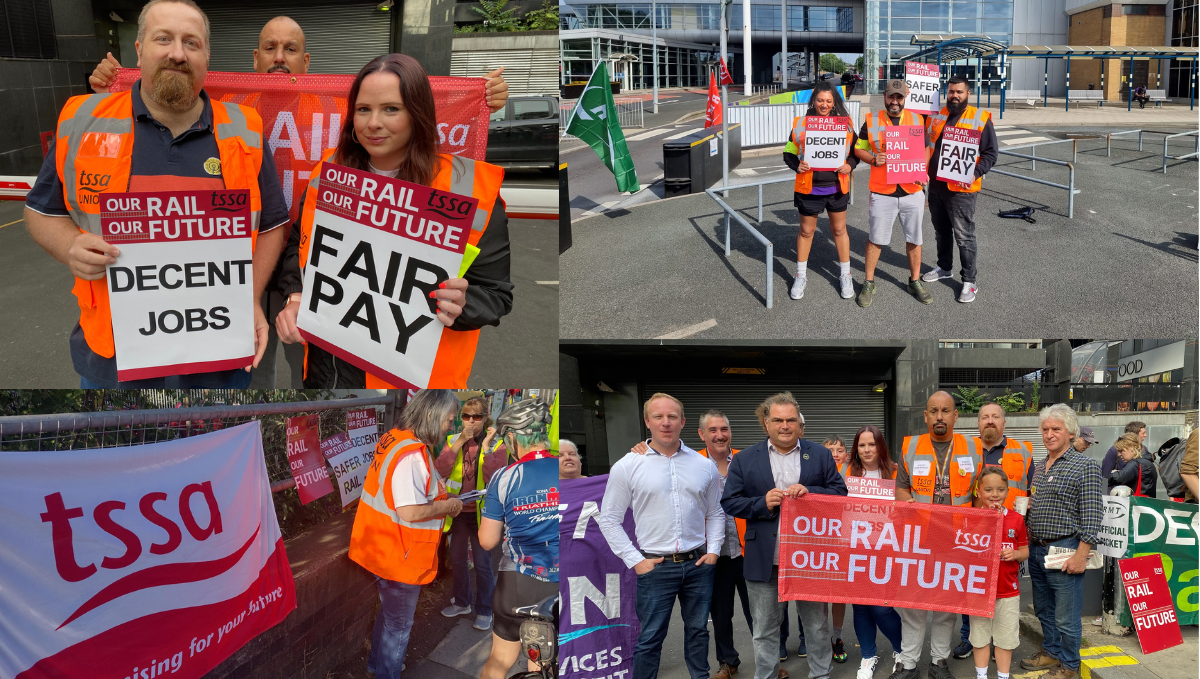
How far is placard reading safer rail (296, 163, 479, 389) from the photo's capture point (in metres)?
2.93

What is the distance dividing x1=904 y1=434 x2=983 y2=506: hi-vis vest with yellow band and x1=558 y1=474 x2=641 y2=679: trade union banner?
6.03 ft

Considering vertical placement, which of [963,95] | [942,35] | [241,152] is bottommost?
[241,152]

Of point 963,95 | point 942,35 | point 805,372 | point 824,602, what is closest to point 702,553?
point 824,602

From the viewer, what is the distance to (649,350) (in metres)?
7.20

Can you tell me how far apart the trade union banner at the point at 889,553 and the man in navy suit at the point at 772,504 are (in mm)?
73

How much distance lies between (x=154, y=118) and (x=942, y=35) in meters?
7.04

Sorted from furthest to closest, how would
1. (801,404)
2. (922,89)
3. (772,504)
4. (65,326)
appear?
1. (801,404)
2. (922,89)
3. (65,326)
4. (772,504)

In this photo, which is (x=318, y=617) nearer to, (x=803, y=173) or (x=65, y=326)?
(x=65, y=326)

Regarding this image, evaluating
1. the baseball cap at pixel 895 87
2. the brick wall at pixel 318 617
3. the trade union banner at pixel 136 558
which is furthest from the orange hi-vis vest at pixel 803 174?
the trade union banner at pixel 136 558

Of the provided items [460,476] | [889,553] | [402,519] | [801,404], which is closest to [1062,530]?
[889,553]

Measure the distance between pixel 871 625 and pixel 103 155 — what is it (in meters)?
4.22

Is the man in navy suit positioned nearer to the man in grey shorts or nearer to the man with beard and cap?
the man with beard and cap

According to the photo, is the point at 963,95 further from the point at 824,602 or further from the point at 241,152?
the point at 241,152

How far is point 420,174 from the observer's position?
2.96 metres
